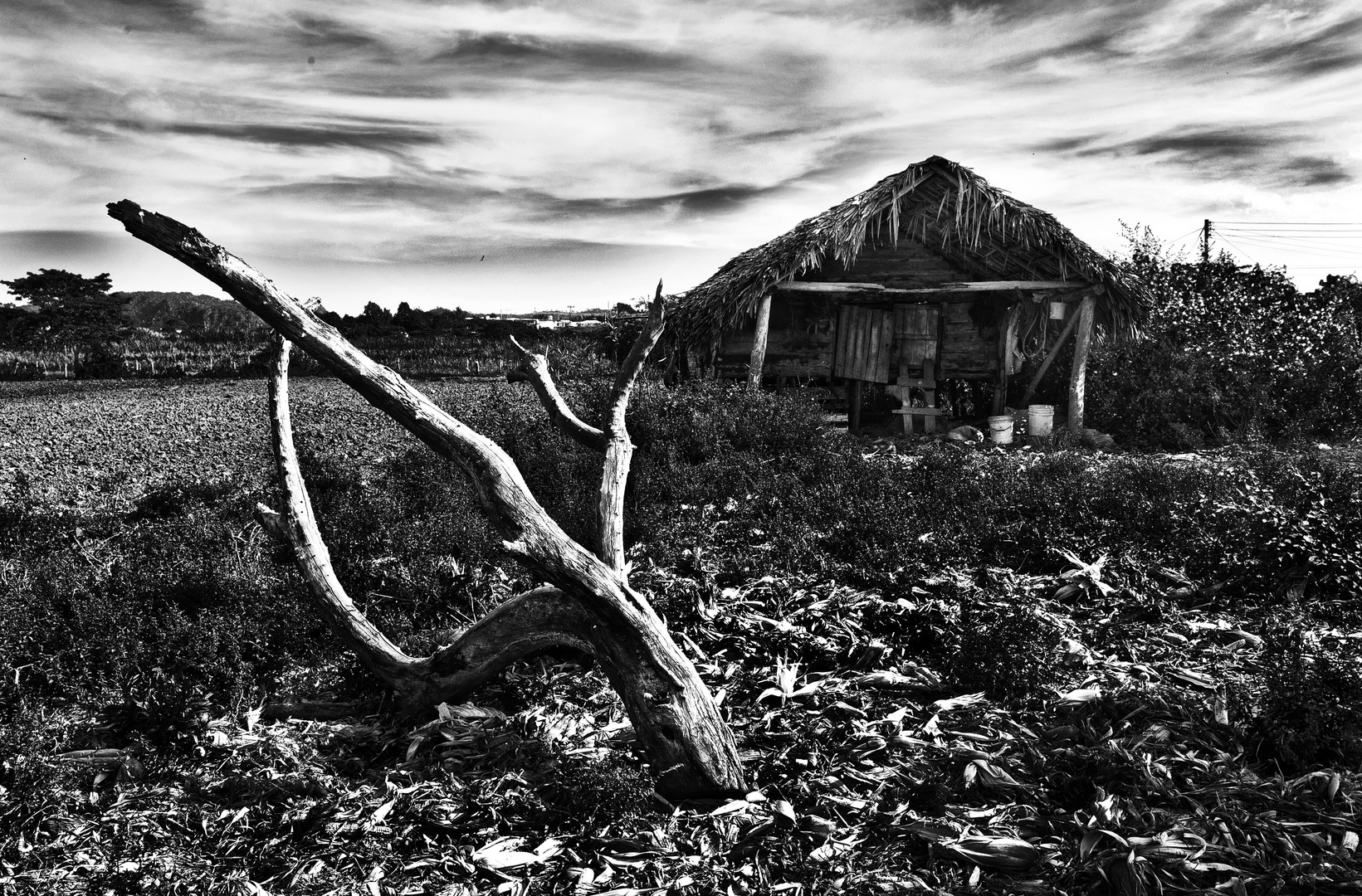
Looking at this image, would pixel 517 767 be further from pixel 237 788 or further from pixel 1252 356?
pixel 1252 356

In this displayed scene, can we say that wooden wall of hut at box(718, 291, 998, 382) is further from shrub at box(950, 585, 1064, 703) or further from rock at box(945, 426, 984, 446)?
shrub at box(950, 585, 1064, 703)

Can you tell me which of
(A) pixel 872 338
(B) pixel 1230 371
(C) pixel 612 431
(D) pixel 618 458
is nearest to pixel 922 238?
(A) pixel 872 338

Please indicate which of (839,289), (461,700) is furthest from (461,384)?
(461,700)

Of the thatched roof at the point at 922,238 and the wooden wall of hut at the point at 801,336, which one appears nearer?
the thatched roof at the point at 922,238

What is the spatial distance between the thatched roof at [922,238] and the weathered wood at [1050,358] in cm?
44

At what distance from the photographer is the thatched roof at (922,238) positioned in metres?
12.4

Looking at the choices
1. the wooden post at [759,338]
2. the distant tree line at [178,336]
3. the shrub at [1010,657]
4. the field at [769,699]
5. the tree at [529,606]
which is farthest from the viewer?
the distant tree line at [178,336]

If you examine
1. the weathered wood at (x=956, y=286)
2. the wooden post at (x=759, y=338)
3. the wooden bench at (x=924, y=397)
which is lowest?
the wooden bench at (x=924, y=397)

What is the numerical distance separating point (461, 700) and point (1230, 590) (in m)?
4.61

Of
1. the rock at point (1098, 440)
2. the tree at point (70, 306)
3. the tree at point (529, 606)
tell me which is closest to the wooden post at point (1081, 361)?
the rock at point (1098, 440)

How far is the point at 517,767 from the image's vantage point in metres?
3.88

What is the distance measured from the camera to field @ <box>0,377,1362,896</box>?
3.26 m

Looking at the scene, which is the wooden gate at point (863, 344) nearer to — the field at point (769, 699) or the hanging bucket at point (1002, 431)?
the hanging bucket at point (1002, 431)

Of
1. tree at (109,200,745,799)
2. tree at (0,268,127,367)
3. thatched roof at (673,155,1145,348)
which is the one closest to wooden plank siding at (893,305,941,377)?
thatched roof at (673,155,1145,348)
